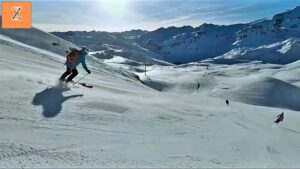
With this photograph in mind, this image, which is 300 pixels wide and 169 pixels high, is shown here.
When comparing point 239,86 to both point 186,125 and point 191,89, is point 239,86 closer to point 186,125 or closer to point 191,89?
point 191,89

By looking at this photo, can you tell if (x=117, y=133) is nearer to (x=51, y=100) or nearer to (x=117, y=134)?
(x=117, y=134)

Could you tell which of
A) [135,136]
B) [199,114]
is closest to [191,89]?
[199,114]

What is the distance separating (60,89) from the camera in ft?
44.8

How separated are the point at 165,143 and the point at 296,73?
127701 millimetres

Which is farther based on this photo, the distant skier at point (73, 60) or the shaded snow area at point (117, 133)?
the distant skier at point (73, 60)

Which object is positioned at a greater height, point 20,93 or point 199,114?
point 20,93

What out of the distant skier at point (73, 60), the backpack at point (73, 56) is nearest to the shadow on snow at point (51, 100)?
the distant skier at point (73, 60)

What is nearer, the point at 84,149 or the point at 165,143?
the point at 84,149

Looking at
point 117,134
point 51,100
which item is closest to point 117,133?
point 117,134

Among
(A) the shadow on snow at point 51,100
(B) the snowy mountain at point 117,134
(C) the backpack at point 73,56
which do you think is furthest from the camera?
(C) the backpack at point 73,56

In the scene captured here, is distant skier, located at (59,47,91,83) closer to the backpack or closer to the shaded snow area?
the backpack

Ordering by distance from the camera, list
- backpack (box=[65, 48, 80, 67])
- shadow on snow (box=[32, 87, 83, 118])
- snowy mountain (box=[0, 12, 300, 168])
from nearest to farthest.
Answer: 1. snowy mountain (box=[0, 12, 300, 168])
2. shadow on snow (box=[32, 87, 83, 118])
3. backpack (box=[65, 48, 80, 67])

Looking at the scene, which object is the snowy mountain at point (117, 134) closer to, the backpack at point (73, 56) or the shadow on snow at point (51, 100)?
the shadow on snow at point (51, 100)

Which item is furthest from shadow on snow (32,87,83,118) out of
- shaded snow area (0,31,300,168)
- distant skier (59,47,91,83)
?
distant skier (59,47,91,83)
